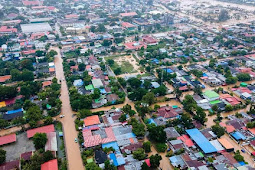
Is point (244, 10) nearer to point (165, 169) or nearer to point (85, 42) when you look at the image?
point (85, 42)

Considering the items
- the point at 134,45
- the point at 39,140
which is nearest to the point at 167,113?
the point at 39,140

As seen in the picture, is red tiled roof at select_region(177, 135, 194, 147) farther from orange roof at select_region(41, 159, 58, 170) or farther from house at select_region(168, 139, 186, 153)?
orange roof at select_region(41, 159, 58, 170)

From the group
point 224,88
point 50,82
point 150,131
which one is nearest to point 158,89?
A: point 150,131

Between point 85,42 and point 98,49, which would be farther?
point 85,42

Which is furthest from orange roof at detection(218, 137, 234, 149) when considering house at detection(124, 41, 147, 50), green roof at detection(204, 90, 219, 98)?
house at detection(124, 41, 147, 50)

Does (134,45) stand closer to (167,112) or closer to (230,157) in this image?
(167,112)

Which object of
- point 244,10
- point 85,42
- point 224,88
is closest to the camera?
point 224,88

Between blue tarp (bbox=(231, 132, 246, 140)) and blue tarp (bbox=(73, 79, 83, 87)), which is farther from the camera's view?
blue tarp (bbox=(73, 79, 83, 87))
